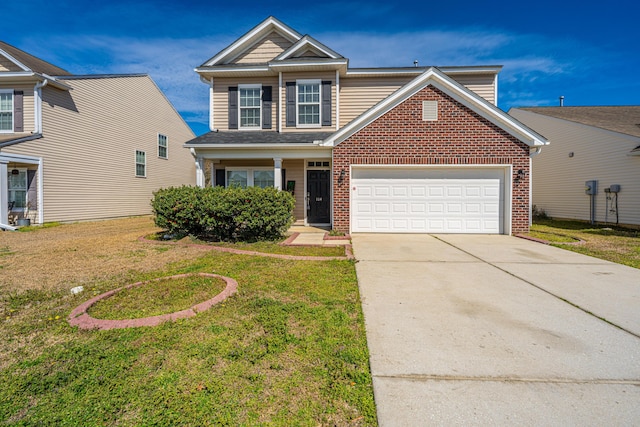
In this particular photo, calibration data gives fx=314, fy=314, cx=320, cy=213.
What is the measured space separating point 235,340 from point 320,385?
3.51 ft

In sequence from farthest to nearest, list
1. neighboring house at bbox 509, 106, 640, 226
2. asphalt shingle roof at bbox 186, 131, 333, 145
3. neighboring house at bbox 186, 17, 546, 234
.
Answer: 1. neighboring house at bbox 509, 106, 640, 226
2. asphalt shingle roof at bbox 186, 131, 333, 145
3. neighboring house at bbox 186, 17, 546, 234

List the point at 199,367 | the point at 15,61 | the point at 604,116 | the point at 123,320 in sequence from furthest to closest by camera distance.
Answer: the point at 604,116
the point at 15,61
the point at 123,320
the point at 199,367

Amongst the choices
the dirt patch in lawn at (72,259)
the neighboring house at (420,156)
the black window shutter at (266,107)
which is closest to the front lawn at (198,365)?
the dirt patch in lawn at (72,259)

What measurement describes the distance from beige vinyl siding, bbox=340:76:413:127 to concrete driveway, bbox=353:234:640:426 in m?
8.41

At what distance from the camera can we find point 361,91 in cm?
1264

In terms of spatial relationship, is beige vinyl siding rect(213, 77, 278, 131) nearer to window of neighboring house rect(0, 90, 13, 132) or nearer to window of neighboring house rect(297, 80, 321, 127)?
window of neighboring house rect(297, 80, 321, 127)

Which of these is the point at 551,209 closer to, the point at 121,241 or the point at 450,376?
the point at 450,376

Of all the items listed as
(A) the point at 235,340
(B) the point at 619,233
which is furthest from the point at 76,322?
(B) the point at 619,233

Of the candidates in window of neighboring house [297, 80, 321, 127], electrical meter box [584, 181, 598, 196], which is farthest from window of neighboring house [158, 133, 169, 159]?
electrical meter box [584, 181, 598, 196]

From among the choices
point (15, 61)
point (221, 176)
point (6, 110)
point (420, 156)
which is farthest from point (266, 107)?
point (6, 110)

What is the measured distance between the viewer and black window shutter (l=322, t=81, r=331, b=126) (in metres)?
12.1

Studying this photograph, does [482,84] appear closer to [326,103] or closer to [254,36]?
[326,103]

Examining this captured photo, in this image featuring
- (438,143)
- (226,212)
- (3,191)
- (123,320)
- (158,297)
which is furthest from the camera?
(3,191)

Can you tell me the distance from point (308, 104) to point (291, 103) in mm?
656
